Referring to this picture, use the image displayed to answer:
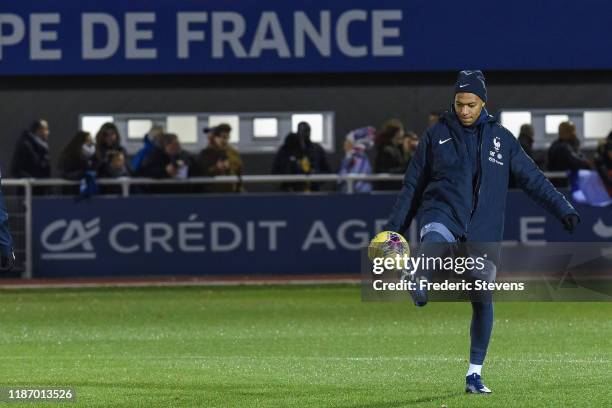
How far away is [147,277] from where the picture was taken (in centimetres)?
2395

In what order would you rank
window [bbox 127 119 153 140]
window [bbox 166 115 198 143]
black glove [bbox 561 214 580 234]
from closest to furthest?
black glove [bbox 561 214 580 234], window [bbox 127 119 153 140], window [bbox 166 115 198 143]

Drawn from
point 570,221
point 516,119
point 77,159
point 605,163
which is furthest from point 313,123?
point 570,221

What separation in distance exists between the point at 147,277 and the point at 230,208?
148 centimetres

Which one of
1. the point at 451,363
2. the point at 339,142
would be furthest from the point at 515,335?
the point at 339,142

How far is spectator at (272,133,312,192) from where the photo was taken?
A: 24.2 m

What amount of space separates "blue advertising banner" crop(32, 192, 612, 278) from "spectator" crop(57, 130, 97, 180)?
1.27ft

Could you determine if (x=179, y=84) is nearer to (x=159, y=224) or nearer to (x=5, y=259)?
(x=159, y=224)

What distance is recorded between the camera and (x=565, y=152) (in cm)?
2398

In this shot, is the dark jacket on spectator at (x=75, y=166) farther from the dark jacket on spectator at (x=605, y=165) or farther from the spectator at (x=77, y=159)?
the dark jacket on spectator at (x=605, y=165)

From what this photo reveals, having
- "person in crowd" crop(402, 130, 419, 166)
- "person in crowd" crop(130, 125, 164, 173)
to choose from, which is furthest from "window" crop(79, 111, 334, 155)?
"person in crowd" crop(402, 130, 419, 166)

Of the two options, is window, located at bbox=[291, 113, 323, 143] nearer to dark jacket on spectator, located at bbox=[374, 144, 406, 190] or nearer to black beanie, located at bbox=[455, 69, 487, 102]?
dark jacket on spectator, located at bbox=[374, 144, 406, 190]

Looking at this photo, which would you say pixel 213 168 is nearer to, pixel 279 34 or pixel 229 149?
pixel 229 149

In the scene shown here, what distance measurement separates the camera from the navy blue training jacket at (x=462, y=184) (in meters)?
10.7

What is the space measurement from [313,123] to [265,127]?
72 cm
